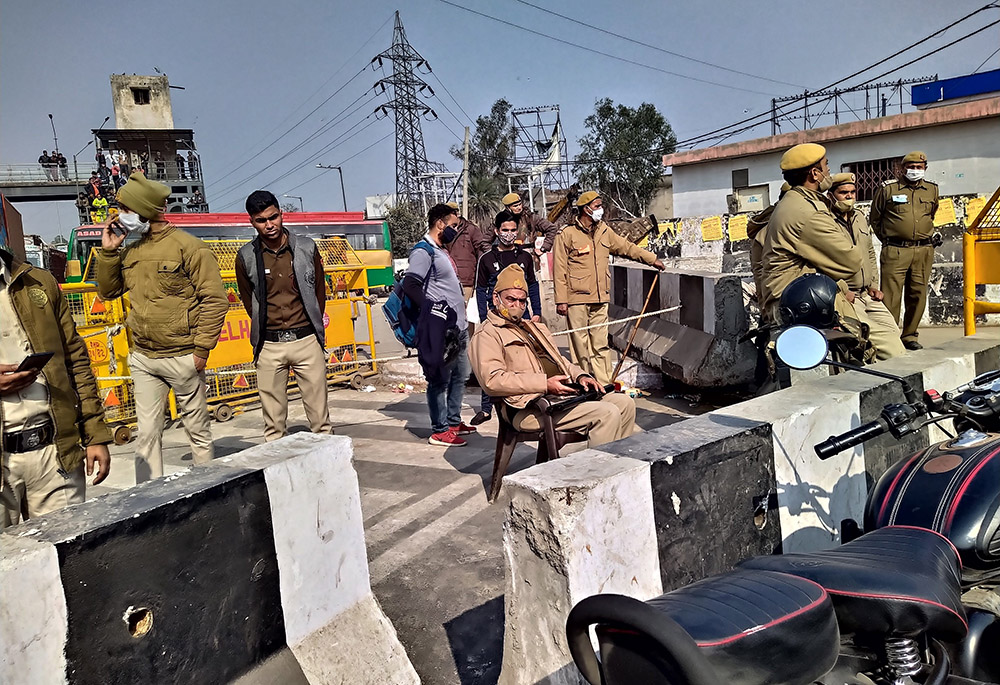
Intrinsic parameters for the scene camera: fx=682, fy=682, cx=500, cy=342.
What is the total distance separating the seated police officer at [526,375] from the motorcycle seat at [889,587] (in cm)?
203

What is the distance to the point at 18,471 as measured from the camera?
2.76 m

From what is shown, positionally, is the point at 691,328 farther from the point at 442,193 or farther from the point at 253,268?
the point at 442,193

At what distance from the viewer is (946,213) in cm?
999

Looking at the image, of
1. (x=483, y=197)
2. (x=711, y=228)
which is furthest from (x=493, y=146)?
(x=711, y=228)

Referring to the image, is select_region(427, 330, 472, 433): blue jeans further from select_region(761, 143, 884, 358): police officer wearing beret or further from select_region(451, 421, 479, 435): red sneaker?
select_region(761, 143, 884, 358): police officer wearing beret

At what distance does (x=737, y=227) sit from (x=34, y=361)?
12525 millimetres

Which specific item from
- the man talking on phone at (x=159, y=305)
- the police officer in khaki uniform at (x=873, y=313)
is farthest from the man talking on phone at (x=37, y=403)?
the police officer in khaki uniform at (x=873, y=313)

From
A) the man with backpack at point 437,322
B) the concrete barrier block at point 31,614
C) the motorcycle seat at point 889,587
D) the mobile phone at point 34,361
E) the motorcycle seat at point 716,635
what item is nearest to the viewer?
the motorcycle seat at point 716,635

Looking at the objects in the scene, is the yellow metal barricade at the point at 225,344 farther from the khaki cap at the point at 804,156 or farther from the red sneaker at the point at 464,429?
the khaki cap at the point at 804,156

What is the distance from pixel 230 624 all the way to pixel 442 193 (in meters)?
57.6

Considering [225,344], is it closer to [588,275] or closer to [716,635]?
[588,275]

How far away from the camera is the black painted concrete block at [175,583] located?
178 cm

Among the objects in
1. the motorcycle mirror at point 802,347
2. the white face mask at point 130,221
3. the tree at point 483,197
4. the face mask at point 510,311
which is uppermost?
the tree at point 483,197

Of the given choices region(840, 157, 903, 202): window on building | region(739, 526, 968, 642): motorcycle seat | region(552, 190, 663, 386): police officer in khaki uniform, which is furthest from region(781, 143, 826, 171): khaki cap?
region(840, 157, 903, 202): window on building
